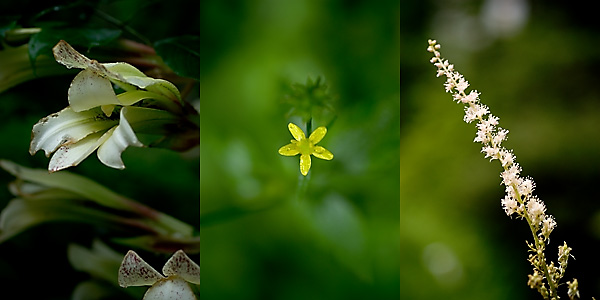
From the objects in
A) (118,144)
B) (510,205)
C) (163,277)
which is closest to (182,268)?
(163,277)

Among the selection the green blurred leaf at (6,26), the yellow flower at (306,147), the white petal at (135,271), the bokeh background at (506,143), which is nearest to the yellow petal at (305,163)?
the yellow flower at (306,147)

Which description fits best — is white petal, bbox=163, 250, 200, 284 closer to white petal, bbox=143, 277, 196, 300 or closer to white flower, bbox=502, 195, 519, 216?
white petal, bbox=143, 277, 196, 300

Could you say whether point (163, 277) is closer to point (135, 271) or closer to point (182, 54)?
point (135, 271)

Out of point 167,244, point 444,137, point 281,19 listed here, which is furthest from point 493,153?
point 167,244

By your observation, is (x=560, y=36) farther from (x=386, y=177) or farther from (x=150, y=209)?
(x=150, y=209)

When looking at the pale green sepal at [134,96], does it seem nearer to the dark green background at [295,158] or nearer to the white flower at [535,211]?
the dark green background at [295,158]

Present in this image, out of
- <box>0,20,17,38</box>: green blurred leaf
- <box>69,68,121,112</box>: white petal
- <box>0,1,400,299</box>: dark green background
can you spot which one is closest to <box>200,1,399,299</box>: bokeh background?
<box>0,1,400,299</box>: dark green background
